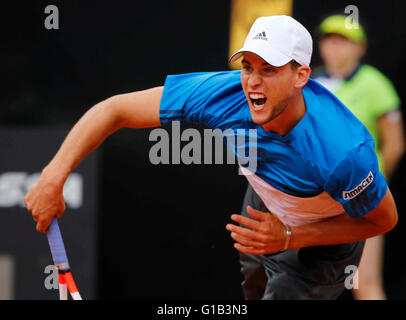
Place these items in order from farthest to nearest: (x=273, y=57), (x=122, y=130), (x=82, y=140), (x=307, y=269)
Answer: (x=122, y=130)
(x=307, y=269)
(x=82, y=140)
(x=273, y=57)

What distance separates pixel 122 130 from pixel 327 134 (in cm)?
148

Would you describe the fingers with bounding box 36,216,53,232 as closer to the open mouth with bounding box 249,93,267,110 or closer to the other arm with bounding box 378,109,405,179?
the open mouth with bounding box 249,93,267,110

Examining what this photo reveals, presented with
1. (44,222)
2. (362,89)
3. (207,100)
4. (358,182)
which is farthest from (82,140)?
(362,89)

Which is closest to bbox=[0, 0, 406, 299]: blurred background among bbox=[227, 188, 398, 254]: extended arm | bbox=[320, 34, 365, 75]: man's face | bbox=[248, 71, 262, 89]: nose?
bbox=[320, 34, 365, 75]: man's face

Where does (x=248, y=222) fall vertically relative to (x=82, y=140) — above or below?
below

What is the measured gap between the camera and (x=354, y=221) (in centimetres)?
269

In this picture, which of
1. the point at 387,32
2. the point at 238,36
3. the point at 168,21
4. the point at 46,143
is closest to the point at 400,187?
the point at 387,32

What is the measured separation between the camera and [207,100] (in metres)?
2.71

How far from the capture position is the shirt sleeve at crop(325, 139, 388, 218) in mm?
2449

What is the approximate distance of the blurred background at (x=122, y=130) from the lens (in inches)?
143

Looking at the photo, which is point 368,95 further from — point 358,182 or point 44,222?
point 44,222

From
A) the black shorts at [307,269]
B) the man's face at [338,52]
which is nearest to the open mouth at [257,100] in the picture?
the black shorts at [307,269]

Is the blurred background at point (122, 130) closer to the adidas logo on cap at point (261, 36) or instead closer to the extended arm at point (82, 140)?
the extended arm at point (82, 140)

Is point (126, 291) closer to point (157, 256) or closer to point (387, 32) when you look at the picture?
point (157, 256)
